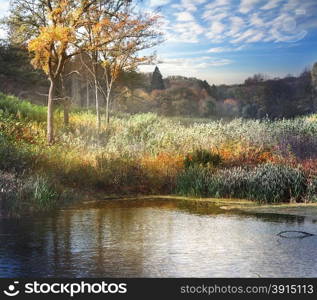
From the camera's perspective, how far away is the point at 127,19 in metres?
25.2

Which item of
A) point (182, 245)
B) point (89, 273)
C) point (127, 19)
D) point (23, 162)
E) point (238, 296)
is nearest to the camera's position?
point (238, 296)

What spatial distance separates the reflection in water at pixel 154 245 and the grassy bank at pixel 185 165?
172 cm

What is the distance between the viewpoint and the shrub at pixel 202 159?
13.6 meters

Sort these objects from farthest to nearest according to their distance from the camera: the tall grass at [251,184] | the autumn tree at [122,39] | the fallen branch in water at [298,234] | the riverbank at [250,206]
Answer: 1. the autumn tree at [122,39]
2. the tall grass at [251,184]
3. the riverbank at [250,206]
4. the fallen branch in water at [298,234]

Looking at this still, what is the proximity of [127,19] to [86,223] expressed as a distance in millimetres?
17714

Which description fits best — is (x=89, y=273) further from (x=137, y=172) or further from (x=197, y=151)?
(x=197, y=151)

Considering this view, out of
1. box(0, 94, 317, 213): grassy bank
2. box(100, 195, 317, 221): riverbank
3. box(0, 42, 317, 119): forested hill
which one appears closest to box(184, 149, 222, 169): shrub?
box(0, 94, 317, 213): grassy bank

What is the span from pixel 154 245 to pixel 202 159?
670 centimetres

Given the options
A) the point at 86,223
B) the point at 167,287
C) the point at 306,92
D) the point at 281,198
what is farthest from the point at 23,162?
the point at 306,92

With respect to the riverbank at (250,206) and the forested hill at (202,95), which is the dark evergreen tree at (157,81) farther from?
the riverbank at (250,206)

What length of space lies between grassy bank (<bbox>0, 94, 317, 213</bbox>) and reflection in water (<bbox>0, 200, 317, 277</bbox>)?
1721 millimetres

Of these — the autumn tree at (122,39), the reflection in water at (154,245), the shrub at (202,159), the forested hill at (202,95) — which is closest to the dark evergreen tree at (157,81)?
the forested hill at (202,95)

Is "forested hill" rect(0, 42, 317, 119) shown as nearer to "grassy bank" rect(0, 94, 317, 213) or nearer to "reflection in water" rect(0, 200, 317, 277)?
"grassy bank" rect(0, 94, 317, 213)

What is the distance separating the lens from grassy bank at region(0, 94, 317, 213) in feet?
37.6
